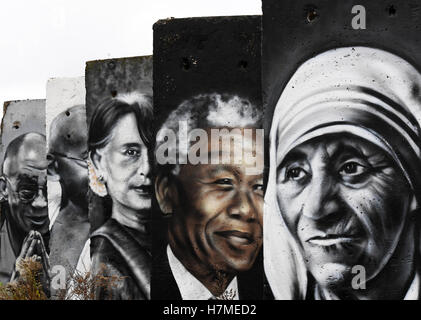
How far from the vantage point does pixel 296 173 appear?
20.1 ft

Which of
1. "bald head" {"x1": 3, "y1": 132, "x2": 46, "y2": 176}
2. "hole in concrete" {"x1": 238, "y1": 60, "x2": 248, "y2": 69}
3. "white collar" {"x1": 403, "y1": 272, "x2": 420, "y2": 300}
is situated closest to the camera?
"white collar" {"x1": 403, "y1": 272, "x2": 420, "y2": 300}

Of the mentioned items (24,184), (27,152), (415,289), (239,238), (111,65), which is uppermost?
(27,152)

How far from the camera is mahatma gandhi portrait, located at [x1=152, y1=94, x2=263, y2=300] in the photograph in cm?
671

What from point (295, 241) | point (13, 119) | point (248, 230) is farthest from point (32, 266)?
point (295, 241)

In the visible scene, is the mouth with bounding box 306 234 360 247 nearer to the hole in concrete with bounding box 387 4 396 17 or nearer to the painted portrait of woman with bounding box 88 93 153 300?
the hole in concrete with bounding box 387 4 396 17

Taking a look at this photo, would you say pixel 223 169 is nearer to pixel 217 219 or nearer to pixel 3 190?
pixel 217 219

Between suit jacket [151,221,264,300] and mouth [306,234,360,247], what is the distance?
0.83 m

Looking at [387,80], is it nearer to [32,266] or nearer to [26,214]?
[32,266]

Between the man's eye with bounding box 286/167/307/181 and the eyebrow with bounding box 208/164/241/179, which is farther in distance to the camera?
the eyebrow with bounding box 208/164/241/179

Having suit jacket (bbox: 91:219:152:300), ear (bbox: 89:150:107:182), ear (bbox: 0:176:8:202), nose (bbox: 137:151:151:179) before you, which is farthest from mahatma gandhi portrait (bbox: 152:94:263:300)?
ear (bbox: 0:176:8:202)

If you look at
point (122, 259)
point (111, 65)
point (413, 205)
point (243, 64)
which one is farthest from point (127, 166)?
point (413, 205)

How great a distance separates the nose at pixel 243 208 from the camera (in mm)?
6758

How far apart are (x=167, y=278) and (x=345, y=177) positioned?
1797mm
